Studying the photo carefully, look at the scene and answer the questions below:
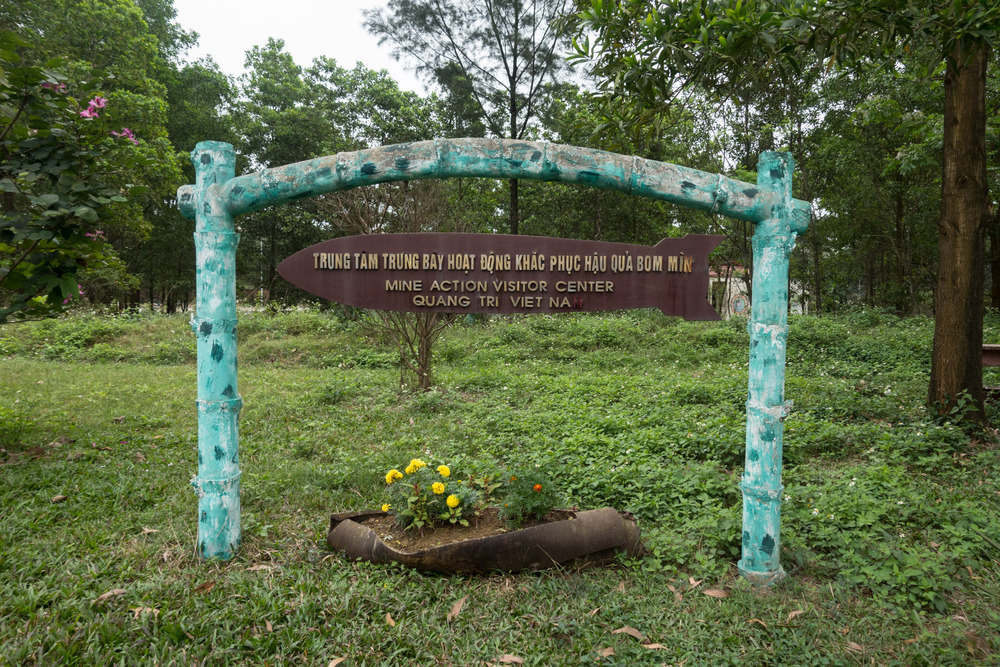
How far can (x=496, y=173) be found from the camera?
10.6 ft

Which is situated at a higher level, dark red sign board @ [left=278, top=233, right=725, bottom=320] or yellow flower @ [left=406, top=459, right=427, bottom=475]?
dark red sign board @ [left=278, top=233, right=725, bottom=320]

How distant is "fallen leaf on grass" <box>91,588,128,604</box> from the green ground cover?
0.01 metres

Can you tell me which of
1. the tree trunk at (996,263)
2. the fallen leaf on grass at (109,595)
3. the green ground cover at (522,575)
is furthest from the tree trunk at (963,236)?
the tree trunk at (996,263)

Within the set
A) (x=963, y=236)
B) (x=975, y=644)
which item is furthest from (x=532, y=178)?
(x=963, y=236)

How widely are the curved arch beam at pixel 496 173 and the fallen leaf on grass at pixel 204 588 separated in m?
2.10

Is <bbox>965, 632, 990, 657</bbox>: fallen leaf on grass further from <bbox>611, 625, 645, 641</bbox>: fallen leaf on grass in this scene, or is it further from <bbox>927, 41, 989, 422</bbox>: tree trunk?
<bbox>927, 41, 989, 422</bbox>: tree trunk

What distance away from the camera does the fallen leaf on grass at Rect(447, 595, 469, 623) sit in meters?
2.87

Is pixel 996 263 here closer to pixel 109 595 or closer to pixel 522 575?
pixel 522 575

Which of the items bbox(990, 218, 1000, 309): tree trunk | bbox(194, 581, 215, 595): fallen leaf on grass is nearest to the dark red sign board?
bbox(194, 581, 215, 595): fallen leaf on grass

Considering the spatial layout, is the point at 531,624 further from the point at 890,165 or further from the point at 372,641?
the point at 890,165

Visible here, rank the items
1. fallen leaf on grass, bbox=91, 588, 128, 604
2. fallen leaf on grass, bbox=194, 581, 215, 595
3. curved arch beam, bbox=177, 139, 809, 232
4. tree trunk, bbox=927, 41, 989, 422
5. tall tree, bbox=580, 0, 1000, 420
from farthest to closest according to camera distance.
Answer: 1. tree trunk, bbox=927, 41, 989, 422
2. tall tree, bbox=580, 0, 1000, 420
3. curved arch beam, bbox=177, 139, 809, 232
4. fallen leaf on grass, bbox=194, 581, 215, 595
5. fallen leaf on grass, bbox=91, 588, 128, 604

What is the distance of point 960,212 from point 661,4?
3724 mm

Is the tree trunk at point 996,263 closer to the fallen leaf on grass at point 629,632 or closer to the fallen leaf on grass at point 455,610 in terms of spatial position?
the fallen leaf on grass at point 629,632

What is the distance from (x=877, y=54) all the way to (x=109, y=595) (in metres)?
8.95
